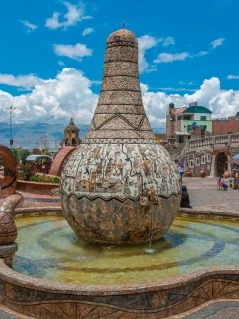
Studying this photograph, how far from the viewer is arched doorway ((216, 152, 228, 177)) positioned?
42312 millimetres

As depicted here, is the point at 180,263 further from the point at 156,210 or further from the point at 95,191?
the point at 95,191

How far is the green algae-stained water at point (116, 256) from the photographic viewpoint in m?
7.66

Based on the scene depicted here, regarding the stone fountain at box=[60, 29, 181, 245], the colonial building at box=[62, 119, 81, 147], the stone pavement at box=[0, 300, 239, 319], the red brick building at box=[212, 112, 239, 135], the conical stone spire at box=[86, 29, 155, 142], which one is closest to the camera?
the stone pavement at box=[0, 300, 239, 319]

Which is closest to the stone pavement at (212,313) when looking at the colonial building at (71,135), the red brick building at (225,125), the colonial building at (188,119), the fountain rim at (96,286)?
the fountain rim at (96,286)

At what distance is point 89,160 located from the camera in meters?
9.18

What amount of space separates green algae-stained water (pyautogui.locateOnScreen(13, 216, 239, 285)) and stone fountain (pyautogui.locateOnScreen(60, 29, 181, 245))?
383mm

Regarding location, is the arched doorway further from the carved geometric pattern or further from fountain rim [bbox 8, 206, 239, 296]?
the carved geometric pattern

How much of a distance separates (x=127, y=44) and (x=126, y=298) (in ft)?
18.7

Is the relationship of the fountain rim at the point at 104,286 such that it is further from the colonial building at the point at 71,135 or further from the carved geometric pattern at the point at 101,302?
the colonial building at the point at 71,135

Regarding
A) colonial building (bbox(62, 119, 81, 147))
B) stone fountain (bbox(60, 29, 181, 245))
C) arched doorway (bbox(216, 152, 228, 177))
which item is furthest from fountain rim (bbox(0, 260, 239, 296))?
colonial building (bbox(62, 119, 81, 147))

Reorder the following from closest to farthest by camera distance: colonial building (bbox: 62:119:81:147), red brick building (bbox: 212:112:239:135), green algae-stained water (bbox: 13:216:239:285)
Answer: green algae-stained water (bbox: 13:216:239:285) → colonial building (bbox: 62:119:81:147) → red brick building (bbox: 212:112:239:135)

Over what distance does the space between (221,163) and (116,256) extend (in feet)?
117

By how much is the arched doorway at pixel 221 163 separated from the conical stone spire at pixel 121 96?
109 ft

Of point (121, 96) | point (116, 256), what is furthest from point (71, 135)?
point (116, 256)
